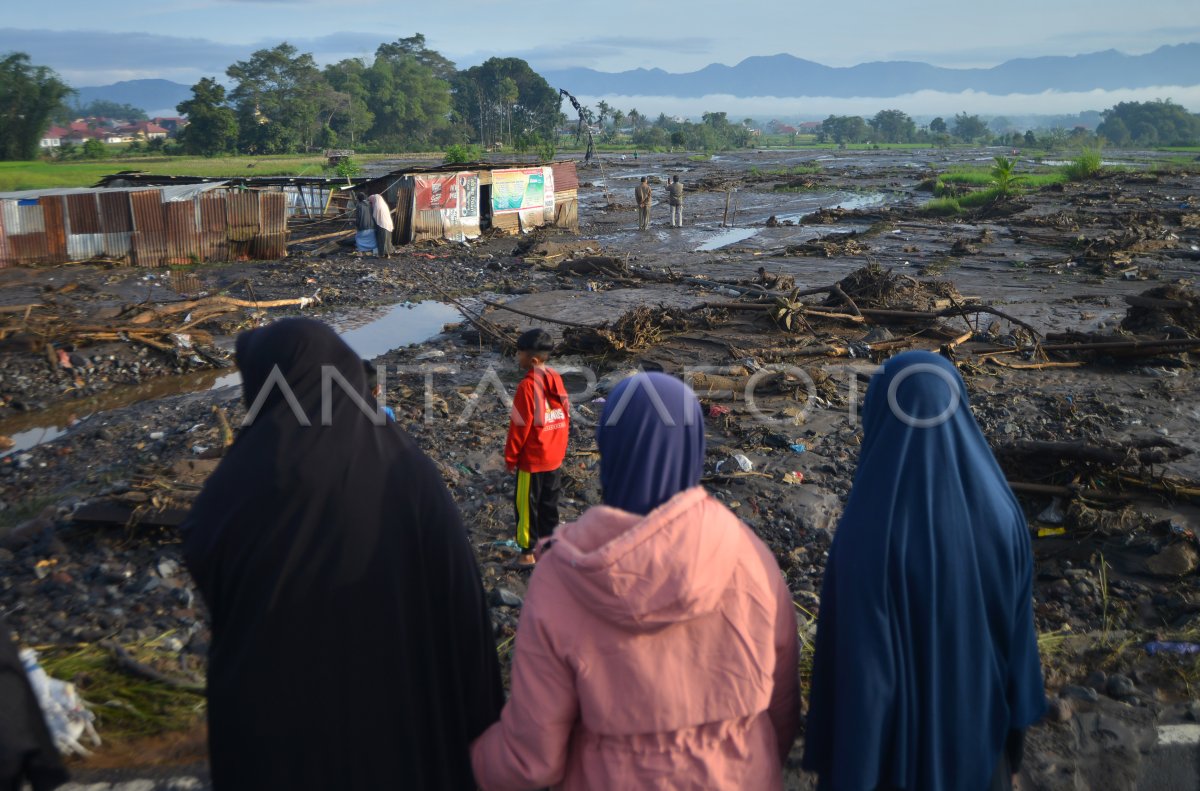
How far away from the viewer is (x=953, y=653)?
1.85m

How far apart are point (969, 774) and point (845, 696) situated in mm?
389

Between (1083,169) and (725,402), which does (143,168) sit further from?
(1083,169)

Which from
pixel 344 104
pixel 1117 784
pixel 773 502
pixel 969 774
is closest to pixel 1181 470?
pixel 773 502

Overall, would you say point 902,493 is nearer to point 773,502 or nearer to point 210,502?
point 210,502

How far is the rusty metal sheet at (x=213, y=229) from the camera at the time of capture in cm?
1603

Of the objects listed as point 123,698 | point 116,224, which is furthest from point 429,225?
point 123,698

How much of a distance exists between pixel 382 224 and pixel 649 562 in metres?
16.1

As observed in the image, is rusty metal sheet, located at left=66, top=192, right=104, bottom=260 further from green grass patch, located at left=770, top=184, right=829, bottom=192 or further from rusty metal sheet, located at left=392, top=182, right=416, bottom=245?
green grass patch, located at left=770, top=184, right=829, bottom=192

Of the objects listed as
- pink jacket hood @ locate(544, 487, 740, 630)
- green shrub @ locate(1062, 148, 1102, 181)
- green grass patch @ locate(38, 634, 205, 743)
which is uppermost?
green shrub @ locate(1062, 148, 1102, 181)

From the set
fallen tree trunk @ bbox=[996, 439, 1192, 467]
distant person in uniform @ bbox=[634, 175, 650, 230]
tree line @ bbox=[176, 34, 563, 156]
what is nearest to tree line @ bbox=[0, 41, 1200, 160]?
tree line @ bbox=[176, 34, 563, 156]

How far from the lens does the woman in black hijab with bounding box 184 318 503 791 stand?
1826 mm

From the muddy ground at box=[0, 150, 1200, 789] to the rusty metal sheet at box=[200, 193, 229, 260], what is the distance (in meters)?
0.93

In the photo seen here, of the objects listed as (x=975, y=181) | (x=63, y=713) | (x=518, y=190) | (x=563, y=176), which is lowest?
(x=63, y=713)

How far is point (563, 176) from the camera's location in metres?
21.9
